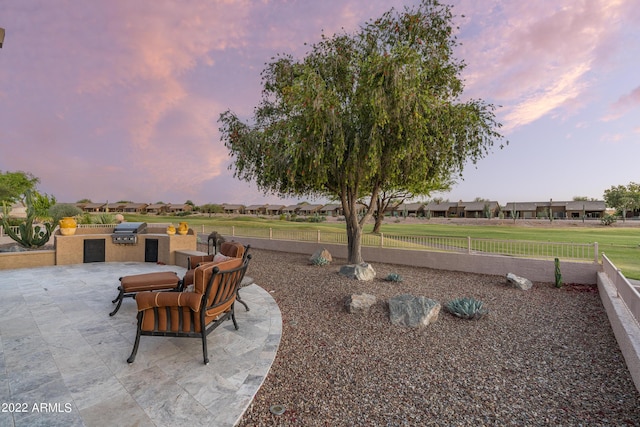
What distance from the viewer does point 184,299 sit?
305 centimetres

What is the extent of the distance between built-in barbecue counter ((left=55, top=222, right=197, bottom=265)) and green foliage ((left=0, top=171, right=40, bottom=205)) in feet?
153

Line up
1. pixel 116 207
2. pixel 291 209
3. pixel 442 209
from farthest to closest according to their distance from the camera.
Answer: pixel 116 207 → pixel 291 209 → pixel 442 209

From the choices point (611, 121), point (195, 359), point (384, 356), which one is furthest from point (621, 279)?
point (611, 121)

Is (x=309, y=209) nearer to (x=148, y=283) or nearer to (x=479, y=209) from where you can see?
(x=479, y=209)

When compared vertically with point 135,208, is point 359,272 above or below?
below

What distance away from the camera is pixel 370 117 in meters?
7.87

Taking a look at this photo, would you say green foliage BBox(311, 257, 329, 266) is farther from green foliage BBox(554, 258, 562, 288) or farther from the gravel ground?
green foliage BBox(554, 258, 562, 288)

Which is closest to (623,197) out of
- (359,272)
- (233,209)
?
(359,272)

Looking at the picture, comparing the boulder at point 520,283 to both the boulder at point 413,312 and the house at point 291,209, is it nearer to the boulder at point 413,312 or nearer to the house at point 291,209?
the boulder at point 413,312

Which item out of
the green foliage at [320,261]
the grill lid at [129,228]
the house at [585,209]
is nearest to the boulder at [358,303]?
the green foliage at [320,261]

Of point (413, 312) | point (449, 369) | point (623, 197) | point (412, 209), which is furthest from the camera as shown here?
point (412, 209)

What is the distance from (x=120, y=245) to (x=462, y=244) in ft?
38.7

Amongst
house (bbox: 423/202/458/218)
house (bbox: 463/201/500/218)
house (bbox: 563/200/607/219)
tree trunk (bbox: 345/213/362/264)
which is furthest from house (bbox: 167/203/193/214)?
house (bbox: 563/200/607/219)

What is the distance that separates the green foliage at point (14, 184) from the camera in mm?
39062
